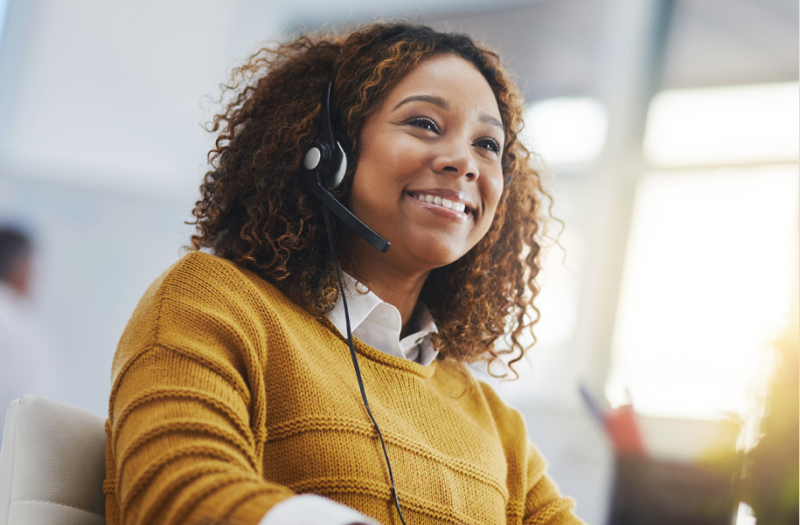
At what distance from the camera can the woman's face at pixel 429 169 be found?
1.03 meters

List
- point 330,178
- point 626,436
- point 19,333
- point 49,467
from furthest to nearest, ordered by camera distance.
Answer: point 19,333 < point 626,436 < point 330,178 < point 49,467

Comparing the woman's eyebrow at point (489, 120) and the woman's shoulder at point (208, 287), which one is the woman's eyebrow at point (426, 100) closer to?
the woman's eyebrow at point (489, 120)

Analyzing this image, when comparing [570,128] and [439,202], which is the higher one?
[570,128]

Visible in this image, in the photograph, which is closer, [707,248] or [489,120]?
[489,120]

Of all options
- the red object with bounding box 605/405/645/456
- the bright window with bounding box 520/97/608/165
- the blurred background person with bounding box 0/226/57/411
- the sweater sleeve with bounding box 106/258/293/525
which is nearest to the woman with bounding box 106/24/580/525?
the sweater sleeve with bounding box 106/258/293/525

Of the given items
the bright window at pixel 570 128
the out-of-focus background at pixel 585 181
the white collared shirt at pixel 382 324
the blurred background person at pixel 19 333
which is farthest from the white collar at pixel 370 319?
the bright window at pixel 570 128

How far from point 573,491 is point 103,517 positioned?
2.32 metres

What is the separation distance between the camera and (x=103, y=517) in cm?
84

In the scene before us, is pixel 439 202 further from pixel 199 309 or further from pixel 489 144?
pixel 199 309

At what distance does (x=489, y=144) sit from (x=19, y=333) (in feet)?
6.42

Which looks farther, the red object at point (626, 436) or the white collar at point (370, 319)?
the red object at point (626, 436)

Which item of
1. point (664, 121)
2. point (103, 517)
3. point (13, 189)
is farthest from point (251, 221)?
point (664, 121)

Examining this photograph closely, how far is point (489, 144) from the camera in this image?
3.81ft

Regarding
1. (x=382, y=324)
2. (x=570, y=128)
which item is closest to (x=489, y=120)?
(x=382, y=324)
